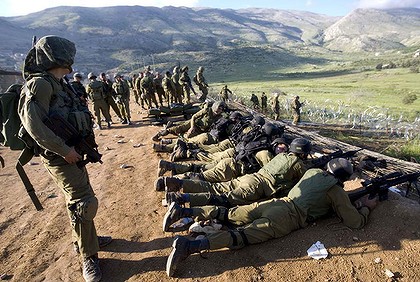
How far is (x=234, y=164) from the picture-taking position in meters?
4.89

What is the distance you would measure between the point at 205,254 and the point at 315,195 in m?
1.39

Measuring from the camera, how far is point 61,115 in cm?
281

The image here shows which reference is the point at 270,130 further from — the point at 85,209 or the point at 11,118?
the point at 11,118

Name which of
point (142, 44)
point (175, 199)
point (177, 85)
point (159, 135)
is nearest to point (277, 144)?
point (175, 199)

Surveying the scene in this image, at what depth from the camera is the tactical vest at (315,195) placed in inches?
138

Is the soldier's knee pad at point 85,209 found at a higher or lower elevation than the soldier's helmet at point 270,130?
higher

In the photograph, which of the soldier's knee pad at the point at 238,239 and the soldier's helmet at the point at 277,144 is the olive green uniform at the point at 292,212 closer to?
the soldier's knee pad at the point at 238,239

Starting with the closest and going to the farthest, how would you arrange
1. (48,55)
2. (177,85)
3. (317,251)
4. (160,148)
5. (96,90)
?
(48,55) < (317,251) < (160,148) < (96,90) < (177,85)

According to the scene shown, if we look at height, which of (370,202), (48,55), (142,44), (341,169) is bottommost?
(142,44)

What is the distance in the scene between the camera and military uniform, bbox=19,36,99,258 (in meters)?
2.59

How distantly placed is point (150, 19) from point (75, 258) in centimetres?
18186

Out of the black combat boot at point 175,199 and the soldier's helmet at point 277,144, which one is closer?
the black combat boot at point 175,199

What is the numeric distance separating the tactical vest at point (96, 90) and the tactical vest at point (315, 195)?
7686mm

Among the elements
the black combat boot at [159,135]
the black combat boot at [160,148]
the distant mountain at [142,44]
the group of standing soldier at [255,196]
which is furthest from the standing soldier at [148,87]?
the distant mountain at [142,44]
